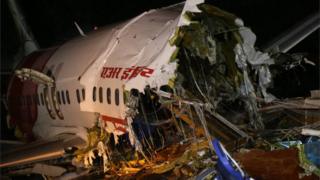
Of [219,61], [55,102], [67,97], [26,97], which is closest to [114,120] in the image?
[219,61]

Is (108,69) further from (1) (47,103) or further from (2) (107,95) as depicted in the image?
(1) (47,103)

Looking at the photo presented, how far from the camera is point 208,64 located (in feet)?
29.4

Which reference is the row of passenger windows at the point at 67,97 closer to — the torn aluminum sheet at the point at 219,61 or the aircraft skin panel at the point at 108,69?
the aircraft skin panel at the point at 108,69

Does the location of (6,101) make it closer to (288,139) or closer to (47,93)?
(47,93)

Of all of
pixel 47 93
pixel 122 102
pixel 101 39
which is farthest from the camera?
pixel 47 93

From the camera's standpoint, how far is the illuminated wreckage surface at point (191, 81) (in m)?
7.79

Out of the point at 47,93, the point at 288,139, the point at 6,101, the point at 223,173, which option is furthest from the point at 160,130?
the point at 6,101

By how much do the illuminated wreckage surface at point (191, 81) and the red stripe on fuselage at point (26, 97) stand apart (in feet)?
16.3

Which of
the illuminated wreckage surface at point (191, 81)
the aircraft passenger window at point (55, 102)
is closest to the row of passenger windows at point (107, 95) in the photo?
the illuminated wreckage surface at point (191, 81)

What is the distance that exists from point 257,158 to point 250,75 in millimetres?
3133

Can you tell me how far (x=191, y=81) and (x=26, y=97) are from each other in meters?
8.13

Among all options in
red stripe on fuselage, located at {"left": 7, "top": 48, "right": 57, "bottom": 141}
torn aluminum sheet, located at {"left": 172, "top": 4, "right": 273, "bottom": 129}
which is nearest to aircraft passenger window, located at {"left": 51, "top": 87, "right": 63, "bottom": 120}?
red stripe on fuselage, located at {"left": 7, "top": 48, "right": 57, "bottom": 141}

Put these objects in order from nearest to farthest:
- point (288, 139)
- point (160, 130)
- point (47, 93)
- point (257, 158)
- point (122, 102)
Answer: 1. point (257, 158)
2. point (288, 139)
3. point (122, 102)
4. point (160, 130)
5. point (47, 93)

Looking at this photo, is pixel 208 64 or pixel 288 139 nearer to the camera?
pixel 288 139
